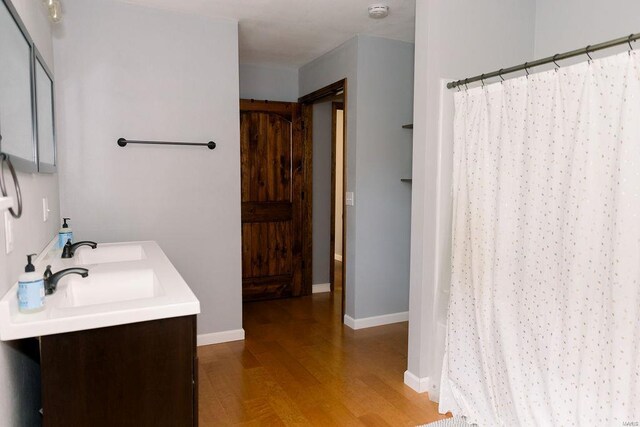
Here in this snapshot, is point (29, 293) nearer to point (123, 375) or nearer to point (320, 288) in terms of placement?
point (123, 375)

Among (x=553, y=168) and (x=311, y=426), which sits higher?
(x=553, y=168)

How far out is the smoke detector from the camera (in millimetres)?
2908

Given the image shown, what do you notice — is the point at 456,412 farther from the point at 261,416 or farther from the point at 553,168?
the point at 553,168

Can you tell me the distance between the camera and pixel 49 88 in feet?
→ 7.63

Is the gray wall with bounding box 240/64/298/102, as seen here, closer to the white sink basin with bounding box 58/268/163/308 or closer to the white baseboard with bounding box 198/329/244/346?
the white baseboard with bounding box 198/329/244/346

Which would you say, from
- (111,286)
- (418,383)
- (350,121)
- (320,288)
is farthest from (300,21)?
(320,288)

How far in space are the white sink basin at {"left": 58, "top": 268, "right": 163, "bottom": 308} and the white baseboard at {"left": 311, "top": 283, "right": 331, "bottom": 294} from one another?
3089mm

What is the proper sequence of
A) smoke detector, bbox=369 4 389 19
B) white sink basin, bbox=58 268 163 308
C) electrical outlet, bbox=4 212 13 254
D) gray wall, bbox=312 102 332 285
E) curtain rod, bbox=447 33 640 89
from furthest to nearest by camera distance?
1. gray wall, bbox=312 102 332 285
2. smoke detector, bbox=369 4 389 19
3. white sink basin, bbox=58 268 163 308
4. curtain rod, bbox=447 33 640 89
5. electrical outlet, bbox=4 212 13 254

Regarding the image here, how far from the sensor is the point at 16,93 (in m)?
1.42

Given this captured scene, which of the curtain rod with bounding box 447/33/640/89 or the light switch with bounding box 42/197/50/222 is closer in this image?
the curtain rod with bounding box 447/33/640/89

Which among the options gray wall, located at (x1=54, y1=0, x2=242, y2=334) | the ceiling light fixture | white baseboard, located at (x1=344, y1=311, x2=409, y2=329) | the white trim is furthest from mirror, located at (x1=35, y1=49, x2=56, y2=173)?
white baseboard, located at (x1=344, y1=311, x2=409, y2=329)

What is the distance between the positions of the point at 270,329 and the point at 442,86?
7.76 feet

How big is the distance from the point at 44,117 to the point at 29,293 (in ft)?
3.86

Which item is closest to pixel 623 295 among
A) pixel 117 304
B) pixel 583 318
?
pixel 583 318
